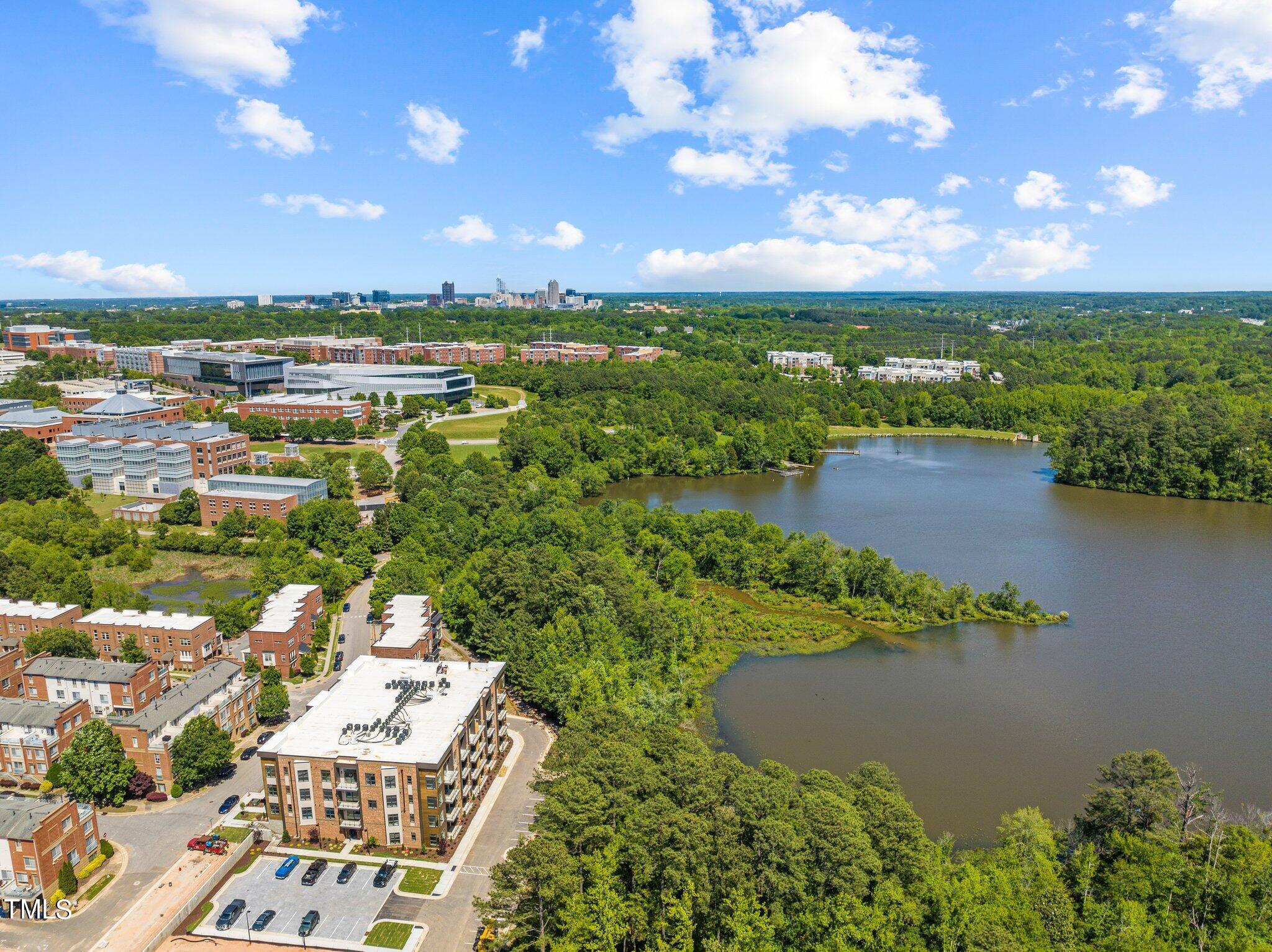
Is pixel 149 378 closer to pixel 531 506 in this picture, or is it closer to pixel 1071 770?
pixel 531 506

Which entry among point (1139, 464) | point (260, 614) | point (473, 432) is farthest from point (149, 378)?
point (1139, 464)

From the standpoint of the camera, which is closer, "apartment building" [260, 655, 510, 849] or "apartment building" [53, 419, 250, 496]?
"apartment building" [260, 655, 510, 849]

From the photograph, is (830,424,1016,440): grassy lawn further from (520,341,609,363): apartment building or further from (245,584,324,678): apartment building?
(245,584,324,678): apartment building

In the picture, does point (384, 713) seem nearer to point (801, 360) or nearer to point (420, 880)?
point (420, 880)

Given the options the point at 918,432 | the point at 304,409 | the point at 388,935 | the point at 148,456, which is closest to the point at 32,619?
the point at 388,935

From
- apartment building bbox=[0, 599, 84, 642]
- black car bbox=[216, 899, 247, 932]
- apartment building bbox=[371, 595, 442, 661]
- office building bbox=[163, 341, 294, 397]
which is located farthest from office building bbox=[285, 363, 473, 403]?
black car bbox=[216, 899, 247, 932]

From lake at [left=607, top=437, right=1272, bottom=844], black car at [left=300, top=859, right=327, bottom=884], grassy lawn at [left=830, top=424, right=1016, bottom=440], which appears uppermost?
grassy lawn at [left=830, top=424, right=1016, bottom=440]

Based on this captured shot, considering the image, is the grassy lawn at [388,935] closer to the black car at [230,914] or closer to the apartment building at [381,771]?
the apartment building at [381,771]

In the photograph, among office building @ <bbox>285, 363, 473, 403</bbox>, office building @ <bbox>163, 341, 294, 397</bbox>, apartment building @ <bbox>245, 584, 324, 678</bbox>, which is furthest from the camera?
office building @ <bbox>285, 363, 473, 403</bbox>
